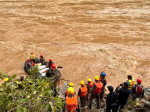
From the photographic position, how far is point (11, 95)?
7.16 ft

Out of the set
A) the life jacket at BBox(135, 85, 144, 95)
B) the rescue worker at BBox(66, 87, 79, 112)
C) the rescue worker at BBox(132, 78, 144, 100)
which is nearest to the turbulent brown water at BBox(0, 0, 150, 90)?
the rescue worker at BBox(132, 78, 144, 100)

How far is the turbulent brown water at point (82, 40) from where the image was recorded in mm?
11234

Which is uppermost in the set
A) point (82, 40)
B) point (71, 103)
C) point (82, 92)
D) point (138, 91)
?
point (82, 40)

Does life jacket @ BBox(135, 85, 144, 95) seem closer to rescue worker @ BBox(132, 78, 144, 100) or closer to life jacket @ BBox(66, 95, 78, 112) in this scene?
rescue worker @ BBox(132, 78, 144, 100)

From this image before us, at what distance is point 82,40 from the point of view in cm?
1684

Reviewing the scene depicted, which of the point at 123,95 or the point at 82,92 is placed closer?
the point at 123,95

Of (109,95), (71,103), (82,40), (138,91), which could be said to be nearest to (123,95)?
(109,95)

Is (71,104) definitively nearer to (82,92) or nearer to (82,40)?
(82,92)

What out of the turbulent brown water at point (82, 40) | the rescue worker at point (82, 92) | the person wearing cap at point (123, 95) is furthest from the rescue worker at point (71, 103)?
the turbulent brown water at point (82, 40)

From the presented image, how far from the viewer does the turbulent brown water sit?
11.2 metres

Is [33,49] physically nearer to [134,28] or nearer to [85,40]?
[85,40]

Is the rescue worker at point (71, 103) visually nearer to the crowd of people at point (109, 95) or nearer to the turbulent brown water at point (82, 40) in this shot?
the crowd of people at point (109, 95)

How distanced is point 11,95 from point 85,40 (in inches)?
591

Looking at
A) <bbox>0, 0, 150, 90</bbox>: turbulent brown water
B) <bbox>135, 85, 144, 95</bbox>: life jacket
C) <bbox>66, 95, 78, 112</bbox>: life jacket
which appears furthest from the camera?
<bbox>0, 0, 150, 90</bbox>: turbulent brown water
